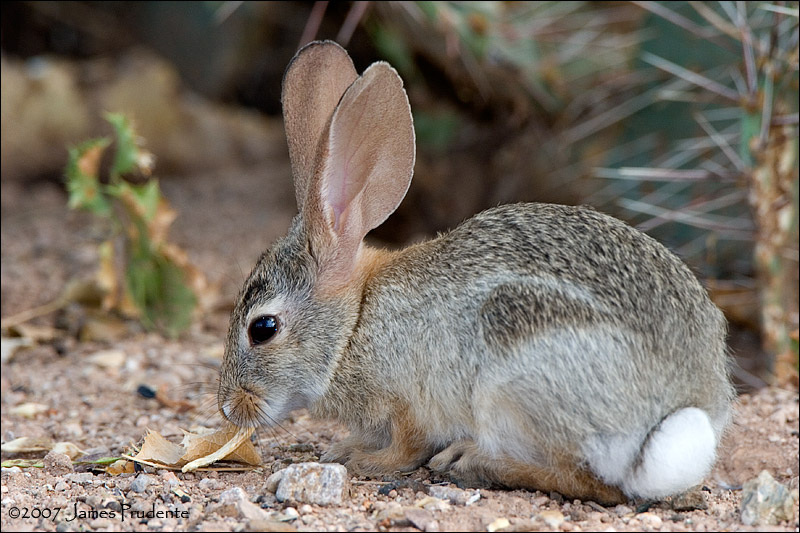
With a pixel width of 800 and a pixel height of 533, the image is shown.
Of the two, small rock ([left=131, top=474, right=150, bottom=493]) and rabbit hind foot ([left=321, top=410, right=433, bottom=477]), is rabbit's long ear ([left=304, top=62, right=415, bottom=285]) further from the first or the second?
small rock ([left=131, top=474, right=150, bottom=493])

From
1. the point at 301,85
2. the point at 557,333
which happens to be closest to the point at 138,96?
the point at 301,85

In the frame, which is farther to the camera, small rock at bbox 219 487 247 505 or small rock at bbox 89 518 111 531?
small rock at bbox 219 487 247 505

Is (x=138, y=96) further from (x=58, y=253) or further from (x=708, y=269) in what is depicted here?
(x=708, y=269)

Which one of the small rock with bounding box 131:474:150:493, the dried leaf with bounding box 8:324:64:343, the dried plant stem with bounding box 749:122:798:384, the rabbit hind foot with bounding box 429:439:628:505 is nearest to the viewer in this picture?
the small rock with bounding box 131:474:150:493

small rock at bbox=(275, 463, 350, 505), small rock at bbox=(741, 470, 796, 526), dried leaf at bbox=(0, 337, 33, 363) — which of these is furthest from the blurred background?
small rock at bbox=(275, 463, 350, 505)

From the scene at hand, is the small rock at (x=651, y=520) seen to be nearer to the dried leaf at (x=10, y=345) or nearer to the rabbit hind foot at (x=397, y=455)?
the rabbit hind foot at (x=397, y=455)

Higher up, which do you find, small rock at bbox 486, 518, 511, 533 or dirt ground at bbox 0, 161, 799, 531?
dirt ground at bbox 0, 161, 799, 531
